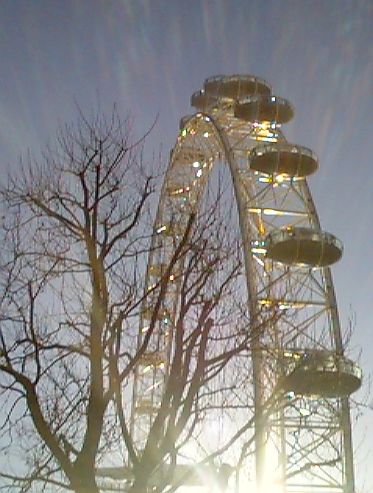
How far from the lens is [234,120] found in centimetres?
2581

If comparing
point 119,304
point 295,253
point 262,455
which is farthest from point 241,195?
point 119,304

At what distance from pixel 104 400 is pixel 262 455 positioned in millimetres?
10238

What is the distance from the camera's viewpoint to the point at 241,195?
2308cm

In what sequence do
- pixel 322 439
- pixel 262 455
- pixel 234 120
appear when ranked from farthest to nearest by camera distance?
pixel 234 120 < pixel 262 455 < pixel 322 439

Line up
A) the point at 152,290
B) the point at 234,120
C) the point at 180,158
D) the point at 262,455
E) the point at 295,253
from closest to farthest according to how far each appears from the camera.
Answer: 1. the point at 152,290
2. the point at 262,455
3. the point at 295,253
4. the point at 234,120
5. the point at 180,158

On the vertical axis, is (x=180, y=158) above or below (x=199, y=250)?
above

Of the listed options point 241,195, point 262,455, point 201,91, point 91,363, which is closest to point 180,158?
point 201,91

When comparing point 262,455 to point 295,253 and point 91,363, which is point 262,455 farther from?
point 91,363

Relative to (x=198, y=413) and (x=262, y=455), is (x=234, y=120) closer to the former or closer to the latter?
(x=262, y=455)

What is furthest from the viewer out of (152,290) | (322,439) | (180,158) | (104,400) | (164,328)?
(180,158)

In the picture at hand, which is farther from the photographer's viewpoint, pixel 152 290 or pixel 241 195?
pixel 241 195

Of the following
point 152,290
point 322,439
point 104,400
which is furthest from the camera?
point 322,439

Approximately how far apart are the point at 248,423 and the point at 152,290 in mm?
1605

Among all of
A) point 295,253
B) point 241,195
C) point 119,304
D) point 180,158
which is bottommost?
point 119,304
